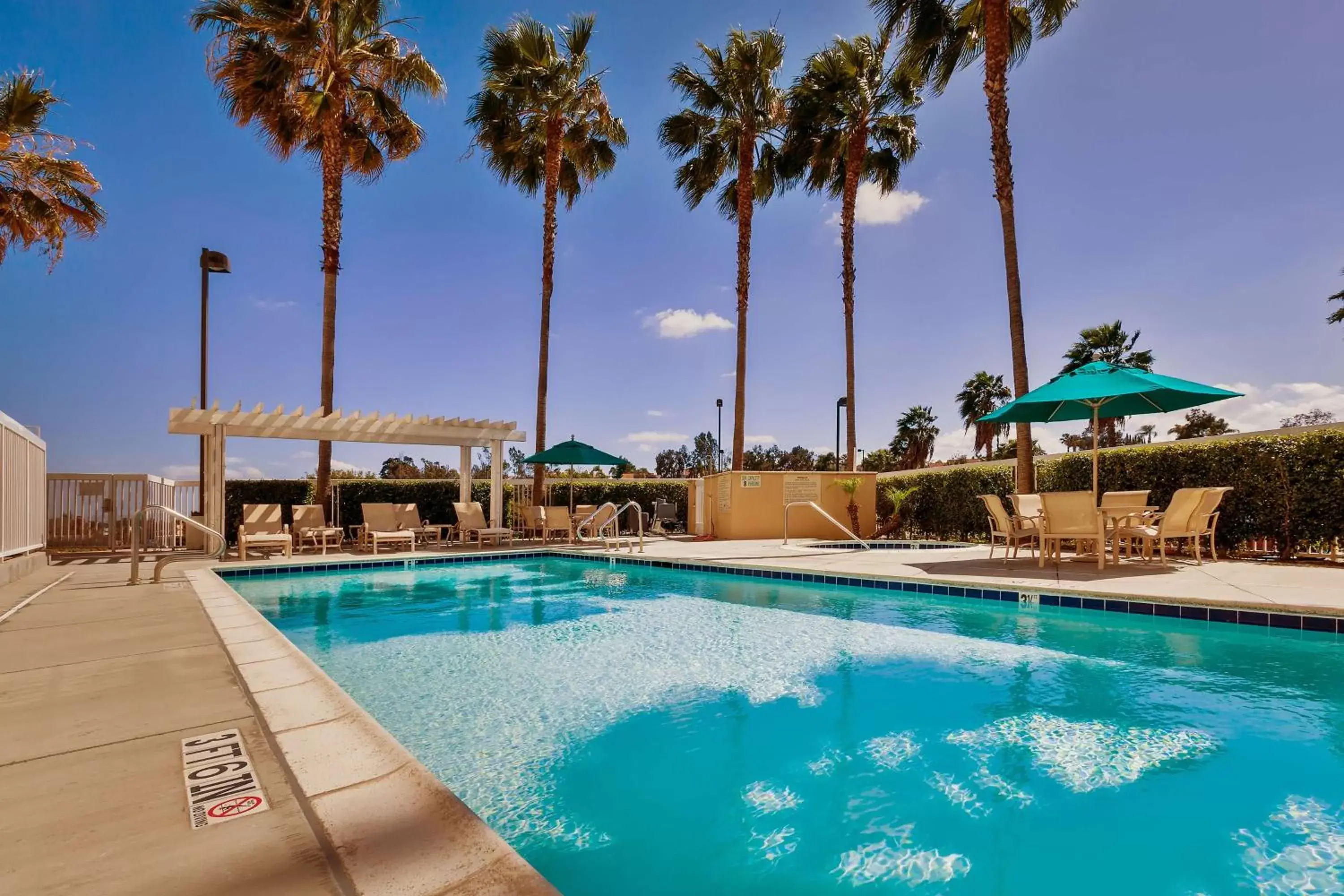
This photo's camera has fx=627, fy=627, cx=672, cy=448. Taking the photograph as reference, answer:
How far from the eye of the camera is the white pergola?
1050cm

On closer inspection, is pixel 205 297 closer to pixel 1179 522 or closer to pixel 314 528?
pixel 314 528

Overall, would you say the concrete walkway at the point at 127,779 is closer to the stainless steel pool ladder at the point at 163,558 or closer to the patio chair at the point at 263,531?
the stainless steel pool ladder at the point at 163,558

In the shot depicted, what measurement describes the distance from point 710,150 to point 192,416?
13.7 m

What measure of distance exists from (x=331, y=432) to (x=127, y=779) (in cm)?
1116

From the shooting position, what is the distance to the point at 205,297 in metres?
12.8

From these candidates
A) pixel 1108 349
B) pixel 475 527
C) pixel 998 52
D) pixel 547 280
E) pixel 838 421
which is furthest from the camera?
pixel 838 421

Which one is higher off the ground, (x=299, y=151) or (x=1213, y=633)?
(x=299, y=151)

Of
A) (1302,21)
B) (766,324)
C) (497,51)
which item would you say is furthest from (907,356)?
(497,51)

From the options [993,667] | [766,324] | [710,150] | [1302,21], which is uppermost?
[710,150]

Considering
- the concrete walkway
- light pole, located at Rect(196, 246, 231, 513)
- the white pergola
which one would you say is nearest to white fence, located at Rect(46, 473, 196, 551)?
light pole, located at Rect(196, 246, 231, 513)

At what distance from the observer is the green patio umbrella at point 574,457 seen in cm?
1312

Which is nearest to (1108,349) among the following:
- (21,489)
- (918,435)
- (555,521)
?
(918,435)

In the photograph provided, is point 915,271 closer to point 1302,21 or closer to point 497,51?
point 1302,21

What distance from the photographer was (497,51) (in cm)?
1490
